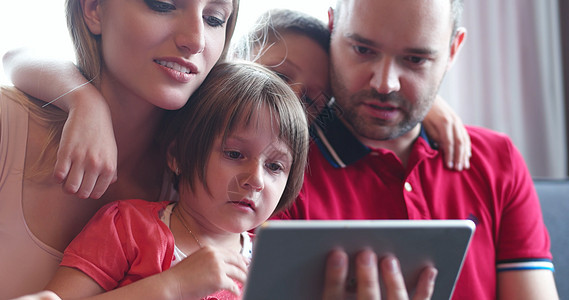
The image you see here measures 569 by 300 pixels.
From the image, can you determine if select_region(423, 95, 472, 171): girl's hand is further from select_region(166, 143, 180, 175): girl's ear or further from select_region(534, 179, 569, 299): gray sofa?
select_region(166, 143, 180, 175): girl's ear

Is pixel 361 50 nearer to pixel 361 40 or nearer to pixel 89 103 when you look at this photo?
pixel 361 40

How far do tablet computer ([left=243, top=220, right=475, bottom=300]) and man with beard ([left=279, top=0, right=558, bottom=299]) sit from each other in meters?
0.47

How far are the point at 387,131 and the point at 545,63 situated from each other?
4.93 ft

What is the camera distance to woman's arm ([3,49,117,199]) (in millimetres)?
904

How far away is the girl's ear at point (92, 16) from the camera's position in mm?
1022

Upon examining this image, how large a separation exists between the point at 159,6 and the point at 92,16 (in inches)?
5.6

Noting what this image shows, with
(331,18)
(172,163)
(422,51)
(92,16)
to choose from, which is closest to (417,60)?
(422,51)

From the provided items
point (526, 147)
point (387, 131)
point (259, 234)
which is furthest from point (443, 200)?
point (526, 147)

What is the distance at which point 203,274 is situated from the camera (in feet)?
2.84

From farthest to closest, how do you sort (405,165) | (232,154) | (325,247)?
1. (405,165)
2. (232,154)
3. (325,247)

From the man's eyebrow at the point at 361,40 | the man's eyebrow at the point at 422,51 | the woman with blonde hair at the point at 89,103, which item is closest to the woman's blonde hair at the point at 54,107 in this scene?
the woman with blonde hair at the point at 89,103

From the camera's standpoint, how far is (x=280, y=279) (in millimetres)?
785

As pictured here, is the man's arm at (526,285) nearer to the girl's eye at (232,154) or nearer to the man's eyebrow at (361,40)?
the man's eyebrow at (361,40)

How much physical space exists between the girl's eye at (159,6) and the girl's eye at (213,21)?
0.08 meters
